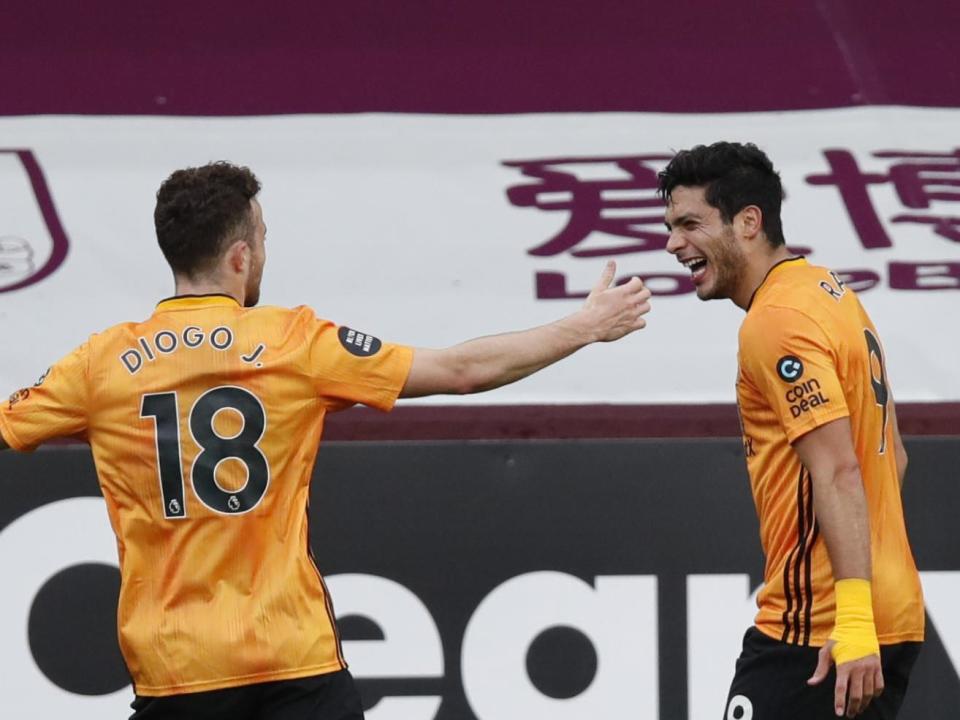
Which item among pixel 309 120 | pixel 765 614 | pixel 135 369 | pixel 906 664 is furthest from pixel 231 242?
pixel 309 120

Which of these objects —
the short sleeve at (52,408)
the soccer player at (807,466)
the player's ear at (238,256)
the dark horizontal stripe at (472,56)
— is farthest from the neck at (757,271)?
the dark horizontal stripe at (472,56)

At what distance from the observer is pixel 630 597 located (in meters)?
5.31

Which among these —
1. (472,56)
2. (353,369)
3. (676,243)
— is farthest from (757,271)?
(472,56)

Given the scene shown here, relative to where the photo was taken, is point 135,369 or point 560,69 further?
point 560,69

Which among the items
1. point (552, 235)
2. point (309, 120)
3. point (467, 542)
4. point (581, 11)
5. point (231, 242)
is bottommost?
point (467, 542)

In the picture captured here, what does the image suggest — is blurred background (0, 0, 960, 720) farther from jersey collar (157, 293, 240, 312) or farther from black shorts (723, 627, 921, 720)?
jersey collar (157, 293, 240, 312)

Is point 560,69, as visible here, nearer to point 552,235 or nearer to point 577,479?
point 552,235

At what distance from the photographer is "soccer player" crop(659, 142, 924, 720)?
3.37 metres

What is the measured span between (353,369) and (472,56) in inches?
91.1

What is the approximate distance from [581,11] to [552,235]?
0.75 meters

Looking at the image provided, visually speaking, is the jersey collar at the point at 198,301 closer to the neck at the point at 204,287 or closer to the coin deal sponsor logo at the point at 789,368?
the neck at the point at 204,287

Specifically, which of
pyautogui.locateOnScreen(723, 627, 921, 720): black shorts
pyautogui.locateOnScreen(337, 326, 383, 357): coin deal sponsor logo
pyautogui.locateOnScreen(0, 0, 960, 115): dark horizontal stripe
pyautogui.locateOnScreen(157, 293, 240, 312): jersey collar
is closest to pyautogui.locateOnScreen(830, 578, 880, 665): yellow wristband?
pyautogui.locateOnScreen(723, 627, 921, 720): black shorts

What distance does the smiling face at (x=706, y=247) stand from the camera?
3750 millimetres

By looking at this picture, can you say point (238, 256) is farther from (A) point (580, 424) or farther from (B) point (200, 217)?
(A) point (580, 424)
